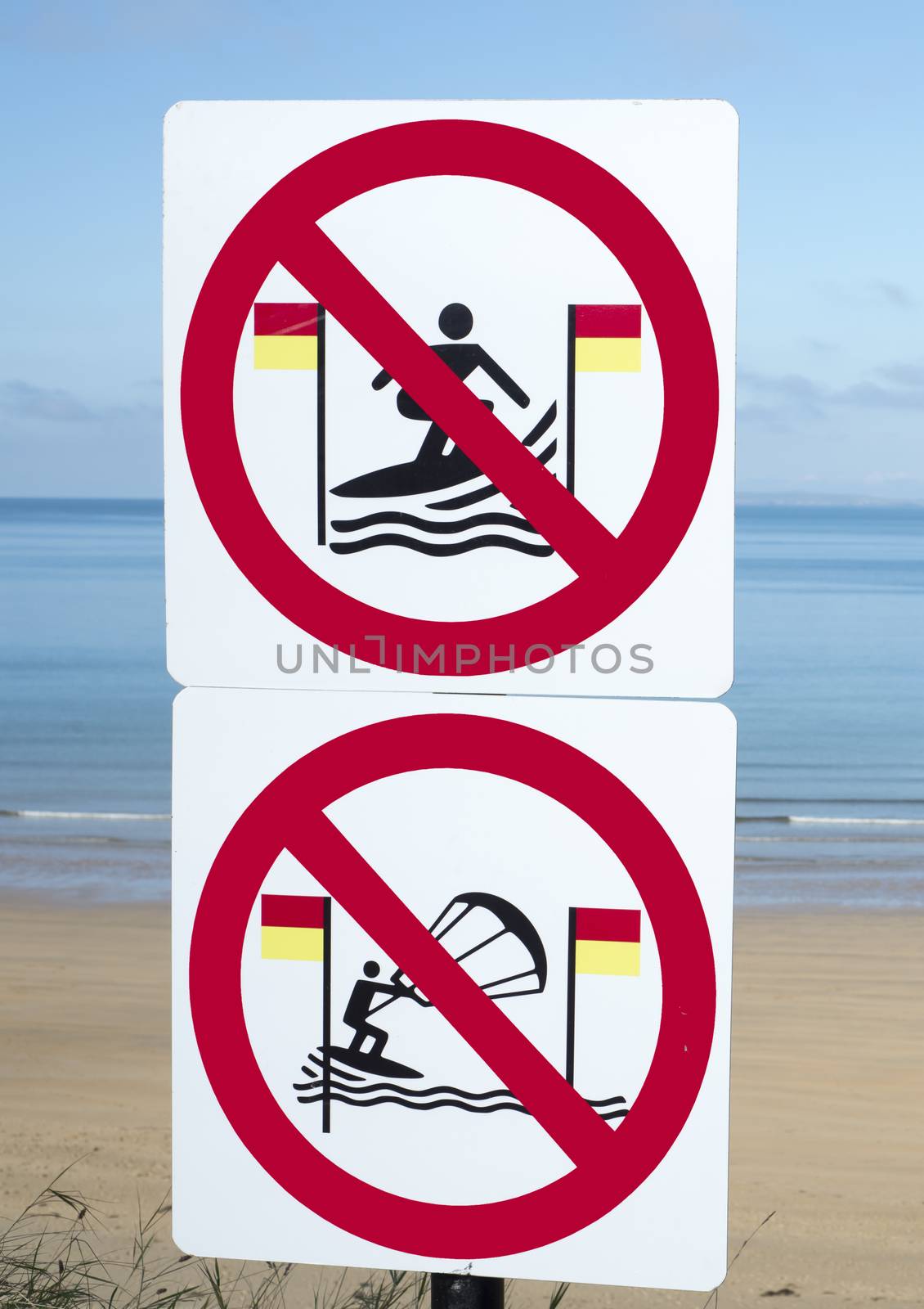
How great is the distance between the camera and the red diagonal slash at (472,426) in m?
1.38

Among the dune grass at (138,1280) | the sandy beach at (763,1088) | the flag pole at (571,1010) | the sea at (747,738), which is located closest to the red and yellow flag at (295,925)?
the flag pole at (571,1010)

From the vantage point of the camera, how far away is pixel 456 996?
1431 millimetres

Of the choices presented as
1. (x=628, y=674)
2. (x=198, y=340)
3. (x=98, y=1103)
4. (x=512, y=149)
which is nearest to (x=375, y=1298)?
(x=628, y=674)

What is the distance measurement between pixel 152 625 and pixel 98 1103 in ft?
95.9

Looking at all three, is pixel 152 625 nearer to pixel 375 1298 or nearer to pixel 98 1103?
pixel 98 1103

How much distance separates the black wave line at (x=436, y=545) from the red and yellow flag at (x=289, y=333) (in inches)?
7.2

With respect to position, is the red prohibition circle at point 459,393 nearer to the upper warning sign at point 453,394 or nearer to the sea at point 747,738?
the upper warning sign at point 453,394

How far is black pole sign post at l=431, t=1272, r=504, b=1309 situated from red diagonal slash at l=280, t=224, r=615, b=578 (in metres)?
0.74

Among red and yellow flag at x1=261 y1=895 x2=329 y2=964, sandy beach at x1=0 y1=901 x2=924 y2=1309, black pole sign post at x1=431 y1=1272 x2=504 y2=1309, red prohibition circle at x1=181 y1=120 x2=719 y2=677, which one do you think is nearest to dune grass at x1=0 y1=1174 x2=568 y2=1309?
sandy beach at x1=0 y1=901 x2=924 y2=1309

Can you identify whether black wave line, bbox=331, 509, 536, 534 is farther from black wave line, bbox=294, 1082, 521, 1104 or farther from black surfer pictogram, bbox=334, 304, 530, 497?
black wave line, bbox=294, 1082, 521, 1104

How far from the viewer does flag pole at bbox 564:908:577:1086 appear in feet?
4.64

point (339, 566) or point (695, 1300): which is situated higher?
point (339, 566)

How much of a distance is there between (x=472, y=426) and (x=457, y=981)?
22.0 inches

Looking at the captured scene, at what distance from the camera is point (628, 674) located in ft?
4.57
